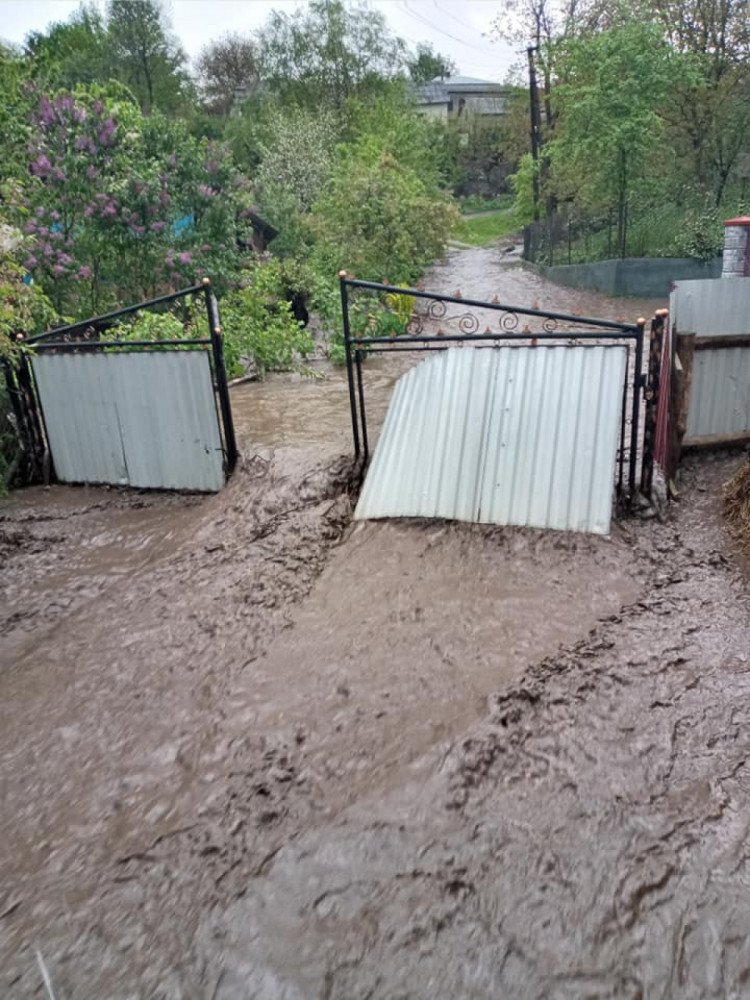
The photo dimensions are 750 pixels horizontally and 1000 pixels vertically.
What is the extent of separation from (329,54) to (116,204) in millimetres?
30070

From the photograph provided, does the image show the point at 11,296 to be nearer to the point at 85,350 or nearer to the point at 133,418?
the point at 133,418

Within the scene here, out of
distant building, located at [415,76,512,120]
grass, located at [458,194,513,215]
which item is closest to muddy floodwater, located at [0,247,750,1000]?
grass, located at [458,194,513,215]

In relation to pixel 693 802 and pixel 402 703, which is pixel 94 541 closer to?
pixel 402 703

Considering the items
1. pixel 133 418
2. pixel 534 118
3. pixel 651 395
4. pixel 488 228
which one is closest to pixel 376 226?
pixel 133 418

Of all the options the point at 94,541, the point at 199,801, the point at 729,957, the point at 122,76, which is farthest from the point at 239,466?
the point at 122,76

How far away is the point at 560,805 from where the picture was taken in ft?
9.56

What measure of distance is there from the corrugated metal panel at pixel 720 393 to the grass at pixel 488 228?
1029 inches

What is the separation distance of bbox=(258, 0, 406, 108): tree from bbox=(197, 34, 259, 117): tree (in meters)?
4.89

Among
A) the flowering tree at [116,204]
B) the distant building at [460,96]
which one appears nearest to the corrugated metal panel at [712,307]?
the flowering tree at [116,204]

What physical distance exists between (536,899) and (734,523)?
11.1 ft

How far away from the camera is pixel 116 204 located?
9875 mm

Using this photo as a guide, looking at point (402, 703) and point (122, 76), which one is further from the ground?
point (122, 76)

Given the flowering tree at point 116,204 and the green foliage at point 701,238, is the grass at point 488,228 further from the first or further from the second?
the flowering tree at point 116,204

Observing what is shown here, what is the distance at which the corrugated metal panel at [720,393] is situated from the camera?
5551mm
